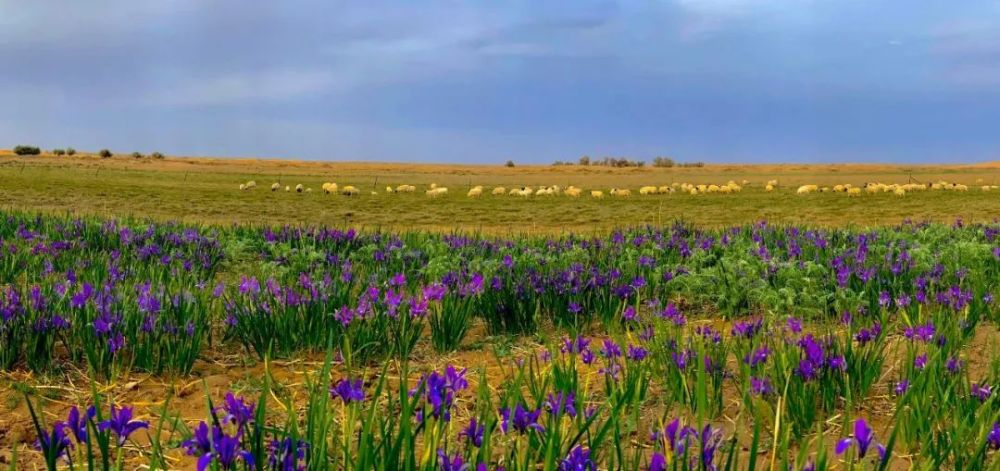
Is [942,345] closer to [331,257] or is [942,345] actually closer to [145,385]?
[145,385]

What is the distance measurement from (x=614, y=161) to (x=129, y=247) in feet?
233

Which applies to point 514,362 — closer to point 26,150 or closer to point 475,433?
point 475,433

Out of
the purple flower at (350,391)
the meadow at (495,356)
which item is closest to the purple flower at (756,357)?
the meadow at (495,356)

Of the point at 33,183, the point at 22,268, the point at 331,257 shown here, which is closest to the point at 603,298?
the point at 331,257

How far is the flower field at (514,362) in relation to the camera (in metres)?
1.93

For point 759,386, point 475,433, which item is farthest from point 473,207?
point 475,433

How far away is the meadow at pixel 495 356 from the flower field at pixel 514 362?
0.06ft

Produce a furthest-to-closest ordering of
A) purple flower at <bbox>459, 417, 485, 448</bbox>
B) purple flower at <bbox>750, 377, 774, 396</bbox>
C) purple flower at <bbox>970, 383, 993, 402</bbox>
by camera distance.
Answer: purple flower at <bbox>750, 377, 774, 396</bbox>, purple flower at <bbox>970, 383, 993, 402</bbox>, purple flower at <bbox>459, 417, 485, 448</bbox>

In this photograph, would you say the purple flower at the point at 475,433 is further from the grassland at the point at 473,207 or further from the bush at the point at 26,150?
the bush at the point at 26,150

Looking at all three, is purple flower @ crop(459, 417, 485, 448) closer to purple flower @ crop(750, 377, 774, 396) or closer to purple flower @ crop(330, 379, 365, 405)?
purple flower @ crop(330, 379, 365, 405)

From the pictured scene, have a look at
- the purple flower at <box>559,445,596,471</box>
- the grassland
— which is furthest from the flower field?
the grassland

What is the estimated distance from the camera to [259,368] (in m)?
3.91

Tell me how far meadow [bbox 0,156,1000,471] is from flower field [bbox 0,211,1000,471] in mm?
18

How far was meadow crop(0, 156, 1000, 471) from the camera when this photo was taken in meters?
1.96
